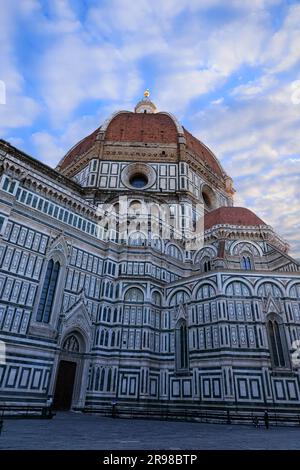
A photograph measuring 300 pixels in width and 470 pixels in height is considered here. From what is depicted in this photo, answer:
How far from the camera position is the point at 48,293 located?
2012 cm

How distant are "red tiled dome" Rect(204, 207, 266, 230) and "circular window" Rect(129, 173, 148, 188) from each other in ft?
29.5

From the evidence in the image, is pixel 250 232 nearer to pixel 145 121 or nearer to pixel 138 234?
pixel 138 234

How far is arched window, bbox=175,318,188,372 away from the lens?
71.4 ft

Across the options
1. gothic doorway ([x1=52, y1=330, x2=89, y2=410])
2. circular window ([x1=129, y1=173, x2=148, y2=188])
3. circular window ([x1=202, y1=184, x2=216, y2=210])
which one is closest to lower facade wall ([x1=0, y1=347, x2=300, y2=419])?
gothic doorway ([x1=52, y1=330, x2=89, y2=410])

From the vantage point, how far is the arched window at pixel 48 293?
19422 millimetres

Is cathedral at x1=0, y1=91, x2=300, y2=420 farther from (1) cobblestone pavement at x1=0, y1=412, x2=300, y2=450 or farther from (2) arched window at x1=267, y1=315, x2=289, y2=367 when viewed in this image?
(1) cobblestone pavement at x1=0, y1=412, x2=300, y2=450

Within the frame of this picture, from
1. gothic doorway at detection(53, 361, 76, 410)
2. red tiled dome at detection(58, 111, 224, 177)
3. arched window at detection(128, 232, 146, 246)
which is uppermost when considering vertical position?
red tiled dome at detection(58, 111, 224, 177)

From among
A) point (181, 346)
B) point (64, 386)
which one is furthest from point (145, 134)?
point (64, 386)

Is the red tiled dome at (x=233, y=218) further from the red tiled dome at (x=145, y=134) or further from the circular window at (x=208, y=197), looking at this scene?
the red tiled dome at (x=145, y=134)

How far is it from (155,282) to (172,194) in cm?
1232
